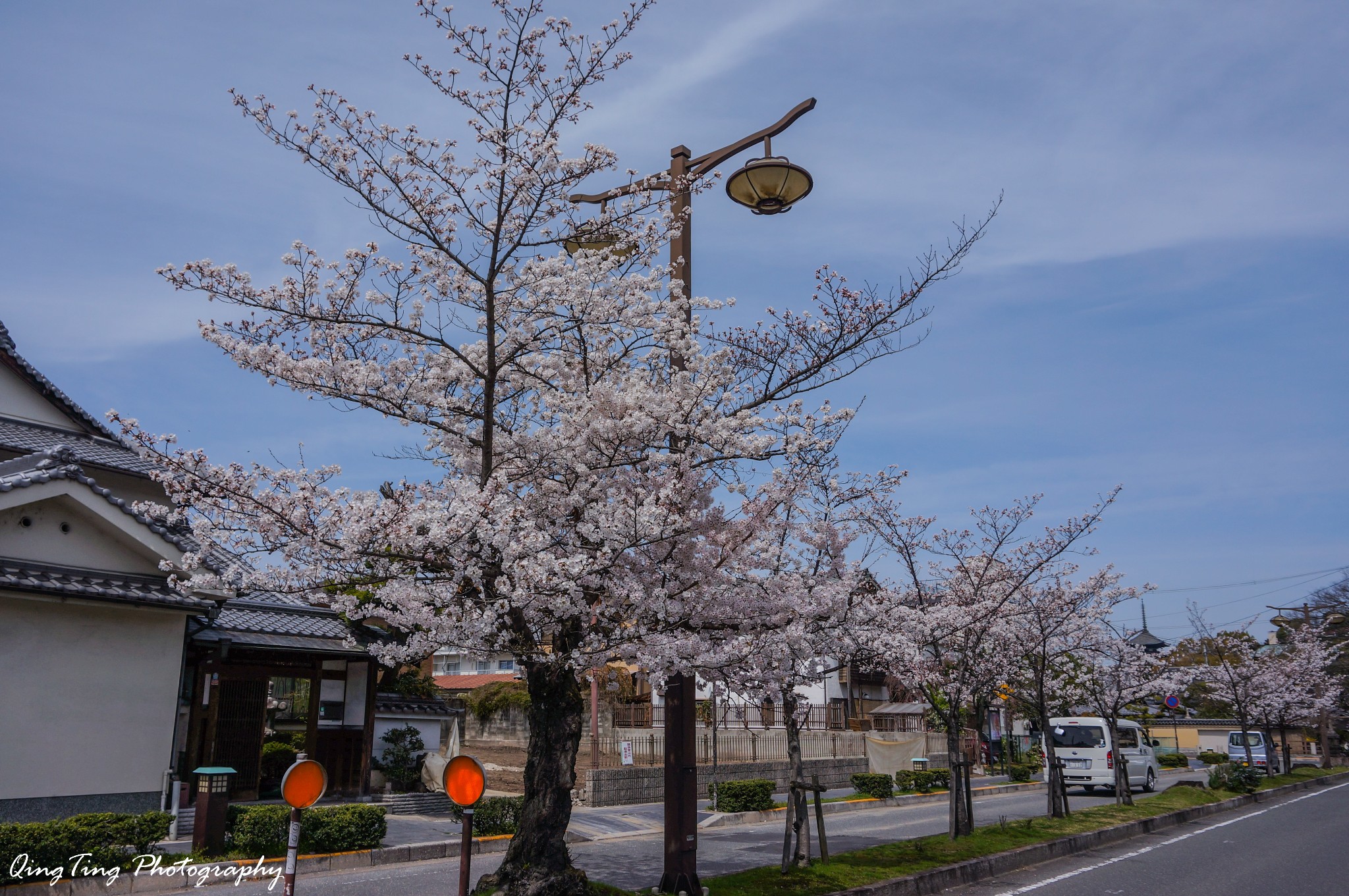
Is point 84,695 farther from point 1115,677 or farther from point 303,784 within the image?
point 1115,677

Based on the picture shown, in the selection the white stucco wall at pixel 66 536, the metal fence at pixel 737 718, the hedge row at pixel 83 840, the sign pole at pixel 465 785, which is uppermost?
the white stucco wall at pixel 66 536

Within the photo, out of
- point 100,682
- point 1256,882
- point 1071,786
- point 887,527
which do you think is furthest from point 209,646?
point 1071,786

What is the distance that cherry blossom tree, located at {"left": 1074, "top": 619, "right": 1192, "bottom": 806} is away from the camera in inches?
864

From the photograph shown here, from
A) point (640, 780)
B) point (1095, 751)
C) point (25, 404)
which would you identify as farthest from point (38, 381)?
point (1095, 751)

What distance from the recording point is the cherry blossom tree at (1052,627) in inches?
705

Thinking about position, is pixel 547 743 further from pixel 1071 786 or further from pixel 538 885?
pixel 1071 786

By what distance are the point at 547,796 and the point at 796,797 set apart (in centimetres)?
394

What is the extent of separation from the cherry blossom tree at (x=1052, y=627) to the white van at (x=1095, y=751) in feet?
20.1

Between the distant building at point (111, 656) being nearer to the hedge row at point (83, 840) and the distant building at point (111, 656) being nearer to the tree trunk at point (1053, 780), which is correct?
the hedge row at point (83, 840)

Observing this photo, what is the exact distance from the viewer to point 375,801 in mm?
18781

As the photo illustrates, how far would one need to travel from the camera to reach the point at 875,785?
2603 cm

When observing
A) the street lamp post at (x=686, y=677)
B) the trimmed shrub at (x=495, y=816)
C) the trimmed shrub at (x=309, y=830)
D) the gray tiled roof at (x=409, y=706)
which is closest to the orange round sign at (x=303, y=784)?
the street lamp post at (x=686, y=677)

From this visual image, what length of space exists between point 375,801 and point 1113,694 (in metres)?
20.2

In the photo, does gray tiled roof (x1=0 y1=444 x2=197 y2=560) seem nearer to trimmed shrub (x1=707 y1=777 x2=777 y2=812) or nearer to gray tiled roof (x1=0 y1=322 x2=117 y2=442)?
gray tiled roof (x1=0 y1=322 x2=117 y2=442)
